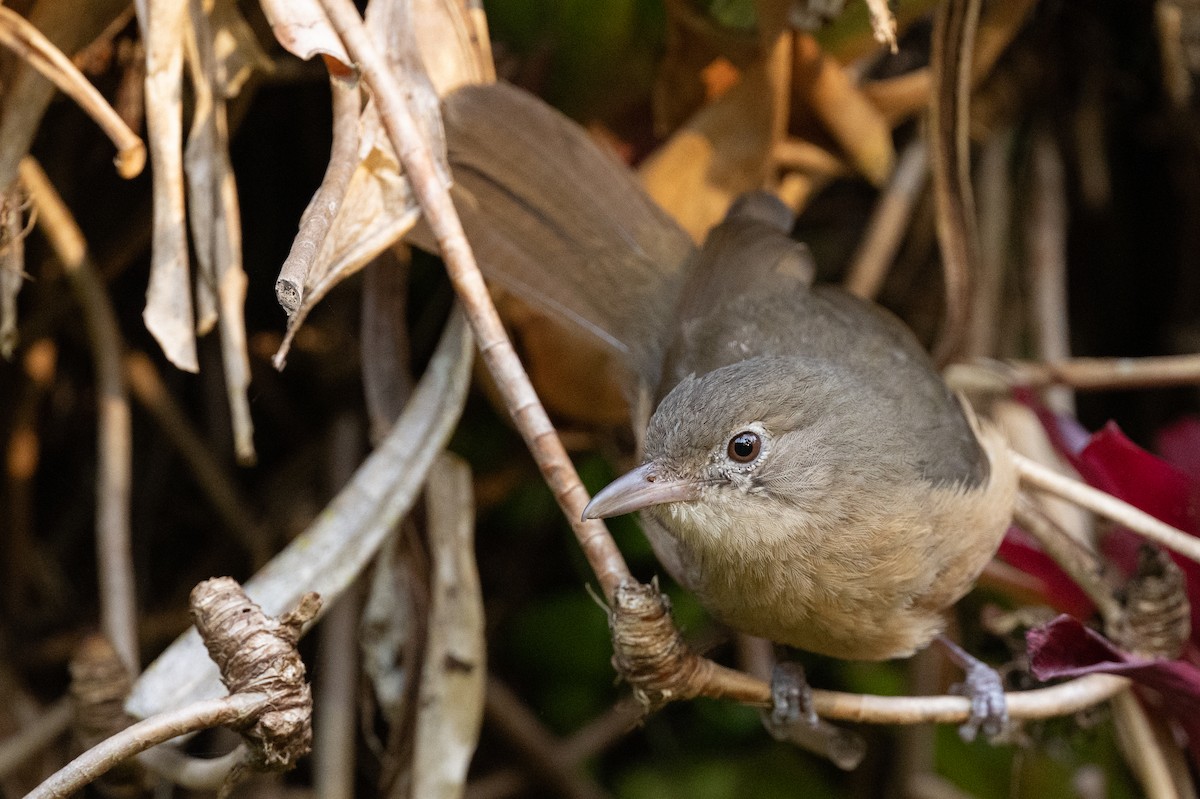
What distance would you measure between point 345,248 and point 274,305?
2.89 ft

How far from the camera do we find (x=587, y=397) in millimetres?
2572

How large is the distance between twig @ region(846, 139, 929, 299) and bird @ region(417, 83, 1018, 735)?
384mm

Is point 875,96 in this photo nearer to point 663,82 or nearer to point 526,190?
point 663,82

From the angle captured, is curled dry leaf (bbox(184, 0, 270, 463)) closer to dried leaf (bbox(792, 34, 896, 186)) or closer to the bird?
the bird

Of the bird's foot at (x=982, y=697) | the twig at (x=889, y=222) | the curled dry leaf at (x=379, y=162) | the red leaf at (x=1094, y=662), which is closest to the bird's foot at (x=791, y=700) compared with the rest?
the bird's foot at (x=982, y=697)

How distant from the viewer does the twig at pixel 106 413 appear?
214cm

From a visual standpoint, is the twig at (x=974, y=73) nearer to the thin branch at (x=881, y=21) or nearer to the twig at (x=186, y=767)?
the thin branch at (x=881, y=21)

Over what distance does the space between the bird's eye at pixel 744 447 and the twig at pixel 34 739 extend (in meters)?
1.29

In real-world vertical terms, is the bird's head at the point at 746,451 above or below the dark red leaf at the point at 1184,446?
above

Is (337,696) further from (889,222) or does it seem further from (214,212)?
(889,222)

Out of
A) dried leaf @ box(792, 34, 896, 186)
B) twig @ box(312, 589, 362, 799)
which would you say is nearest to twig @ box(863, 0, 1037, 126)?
dried leaf @ box(792, 34, 896, 186)

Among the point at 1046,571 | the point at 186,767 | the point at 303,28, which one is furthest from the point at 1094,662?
the point at 303,28

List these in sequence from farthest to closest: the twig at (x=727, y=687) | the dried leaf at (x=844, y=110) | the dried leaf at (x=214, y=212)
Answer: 1. the dried leaf at (x=844, y=110)
2. the dried leaf at (x=214, y=212)
3. the twig at (x=727, y=687)

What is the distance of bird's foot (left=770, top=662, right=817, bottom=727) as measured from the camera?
196 centimetres
